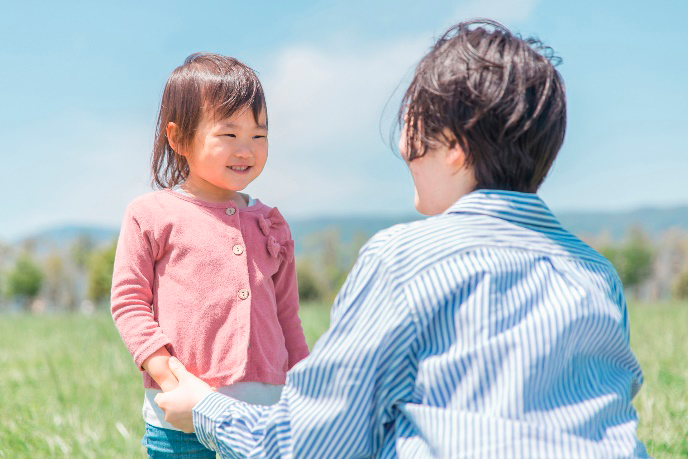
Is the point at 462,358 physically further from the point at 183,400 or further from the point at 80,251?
the point at 80,251

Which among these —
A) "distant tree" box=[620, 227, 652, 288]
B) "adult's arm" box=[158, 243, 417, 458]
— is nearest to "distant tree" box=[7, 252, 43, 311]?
"distant tree" box=[620, 227, 652, 288]

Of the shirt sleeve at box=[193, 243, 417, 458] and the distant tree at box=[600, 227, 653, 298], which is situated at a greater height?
the shirt sleeve at box=[193, 243, 417, 458]

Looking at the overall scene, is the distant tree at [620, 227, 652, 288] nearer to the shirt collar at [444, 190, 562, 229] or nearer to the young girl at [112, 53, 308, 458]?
the young girl at [112, 53, 308, 458]

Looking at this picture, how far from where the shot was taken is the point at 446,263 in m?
1.18

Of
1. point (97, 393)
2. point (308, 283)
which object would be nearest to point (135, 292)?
point (97, 393)

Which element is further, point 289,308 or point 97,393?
point 97,393

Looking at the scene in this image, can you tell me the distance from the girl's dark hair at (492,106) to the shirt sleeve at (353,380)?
26cm

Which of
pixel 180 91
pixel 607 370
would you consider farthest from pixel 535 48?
pixel 180 91

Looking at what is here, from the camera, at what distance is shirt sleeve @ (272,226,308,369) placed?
1892 millimetres

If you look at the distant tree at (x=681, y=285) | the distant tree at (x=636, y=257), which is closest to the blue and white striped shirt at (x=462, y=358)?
the distant tree at (x=681, y=285)

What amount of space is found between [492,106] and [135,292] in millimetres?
898

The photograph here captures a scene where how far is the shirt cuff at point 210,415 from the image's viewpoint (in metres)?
1.36

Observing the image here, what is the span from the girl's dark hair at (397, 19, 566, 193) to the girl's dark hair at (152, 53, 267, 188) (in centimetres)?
51

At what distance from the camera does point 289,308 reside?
1.92 m
